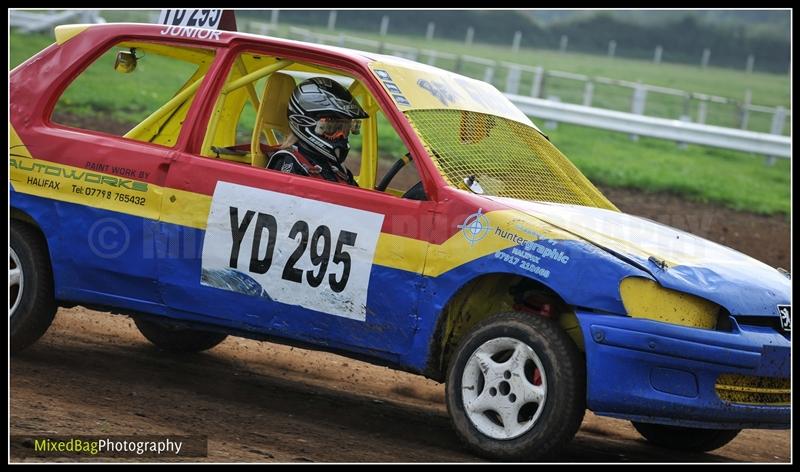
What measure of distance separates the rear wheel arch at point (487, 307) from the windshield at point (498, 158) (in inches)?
17.7

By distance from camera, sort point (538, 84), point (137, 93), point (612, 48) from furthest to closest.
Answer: point (612, 48) < point (538, 84) < point (137, 93)

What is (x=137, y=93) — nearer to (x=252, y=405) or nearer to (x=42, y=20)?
(x=42, y=20)

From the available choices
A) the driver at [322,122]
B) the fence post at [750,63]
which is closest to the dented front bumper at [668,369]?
the driver at [322,122]

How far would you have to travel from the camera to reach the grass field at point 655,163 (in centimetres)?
1681

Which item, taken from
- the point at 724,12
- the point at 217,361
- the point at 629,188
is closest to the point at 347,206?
the point at 217,361

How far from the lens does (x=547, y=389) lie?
554 cm

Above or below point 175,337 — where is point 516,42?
above

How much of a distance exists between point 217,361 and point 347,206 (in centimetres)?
230

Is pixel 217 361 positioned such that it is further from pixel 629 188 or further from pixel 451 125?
pixel 629 188

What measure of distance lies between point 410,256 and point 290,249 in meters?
0.64

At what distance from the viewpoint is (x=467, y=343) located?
5777mm

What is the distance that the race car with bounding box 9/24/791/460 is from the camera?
552 centimetres

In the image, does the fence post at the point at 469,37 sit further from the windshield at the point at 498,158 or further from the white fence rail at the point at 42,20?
the windshield at the point at 498,158

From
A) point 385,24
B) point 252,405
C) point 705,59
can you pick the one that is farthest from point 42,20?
point 705,59
